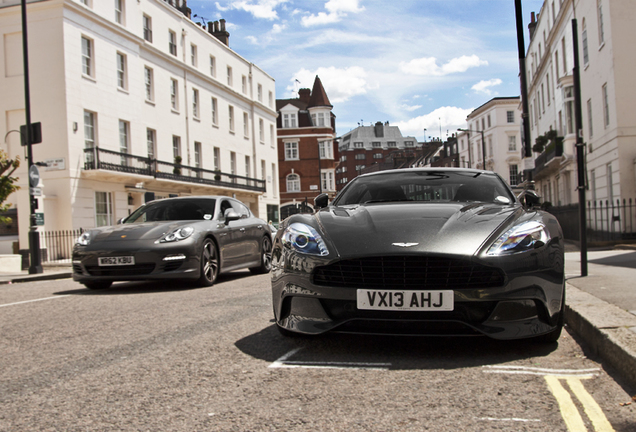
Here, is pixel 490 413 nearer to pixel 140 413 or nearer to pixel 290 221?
pixel 140 413

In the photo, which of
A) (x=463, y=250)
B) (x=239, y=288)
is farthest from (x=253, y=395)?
(x=239, y=288)

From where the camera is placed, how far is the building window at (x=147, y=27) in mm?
33719

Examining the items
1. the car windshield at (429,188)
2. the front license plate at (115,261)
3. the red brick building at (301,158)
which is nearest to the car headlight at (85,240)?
the front license plate at (115,261)

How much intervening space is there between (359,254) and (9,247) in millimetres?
25904

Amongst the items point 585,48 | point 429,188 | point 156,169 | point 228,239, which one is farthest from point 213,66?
point 429,188

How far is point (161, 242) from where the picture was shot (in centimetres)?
852

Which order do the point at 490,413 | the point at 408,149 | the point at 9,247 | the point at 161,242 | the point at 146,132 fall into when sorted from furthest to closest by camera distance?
the point at 408,149, the point at 146,132, the point at 9,247, the point at 161,242, the point at 490,413

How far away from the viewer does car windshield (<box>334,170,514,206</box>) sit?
539 cm

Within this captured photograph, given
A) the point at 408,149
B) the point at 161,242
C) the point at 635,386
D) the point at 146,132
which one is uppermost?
the point at 408,149

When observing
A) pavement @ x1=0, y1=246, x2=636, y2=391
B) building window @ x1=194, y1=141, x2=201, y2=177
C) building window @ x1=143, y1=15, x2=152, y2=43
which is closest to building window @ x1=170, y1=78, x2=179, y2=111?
building window @ x1=194, y1=141, x2=201, y2=177

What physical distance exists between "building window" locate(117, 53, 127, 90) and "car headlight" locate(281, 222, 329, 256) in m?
28.2

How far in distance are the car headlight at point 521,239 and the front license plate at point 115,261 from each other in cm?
575

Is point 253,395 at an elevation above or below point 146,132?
below

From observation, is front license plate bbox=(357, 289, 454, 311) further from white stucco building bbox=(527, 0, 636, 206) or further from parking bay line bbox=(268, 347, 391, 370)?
white stucco building bbox=(527, 0, 636, 206)
